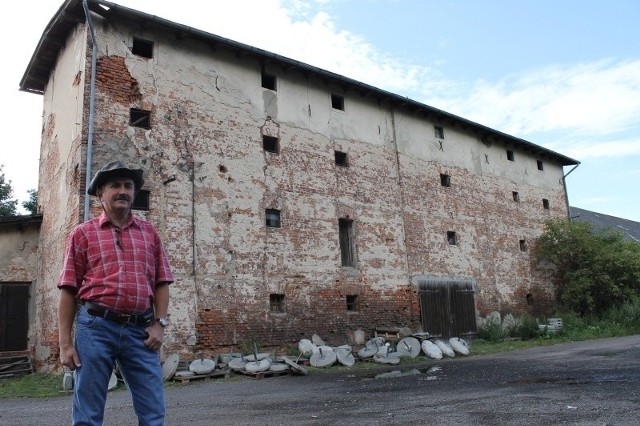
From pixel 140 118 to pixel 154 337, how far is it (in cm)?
1046

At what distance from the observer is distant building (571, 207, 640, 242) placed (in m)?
32.0

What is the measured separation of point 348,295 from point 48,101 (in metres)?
10.3

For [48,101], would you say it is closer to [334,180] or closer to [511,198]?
[334,180]

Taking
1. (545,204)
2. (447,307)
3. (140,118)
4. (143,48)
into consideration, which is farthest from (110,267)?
(545,204)

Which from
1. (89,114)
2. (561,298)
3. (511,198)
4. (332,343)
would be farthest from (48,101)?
(561,298)

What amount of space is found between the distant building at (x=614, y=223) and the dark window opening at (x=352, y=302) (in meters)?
21.1

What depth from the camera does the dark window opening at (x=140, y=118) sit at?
40.5 feet

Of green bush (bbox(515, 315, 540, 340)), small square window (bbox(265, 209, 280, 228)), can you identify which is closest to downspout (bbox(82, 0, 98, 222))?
small square window (bbox(265, 209, 280, 228))

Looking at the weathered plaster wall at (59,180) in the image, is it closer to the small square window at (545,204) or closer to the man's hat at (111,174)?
the man's hat at (111,174)

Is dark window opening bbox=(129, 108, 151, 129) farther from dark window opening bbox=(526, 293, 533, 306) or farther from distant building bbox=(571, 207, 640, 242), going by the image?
distant building bbox=(571, 207, 640, 242)

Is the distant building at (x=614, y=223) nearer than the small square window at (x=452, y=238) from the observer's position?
No

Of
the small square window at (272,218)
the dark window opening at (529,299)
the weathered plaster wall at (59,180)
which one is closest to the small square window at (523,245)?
the dark window opening at (529,299)

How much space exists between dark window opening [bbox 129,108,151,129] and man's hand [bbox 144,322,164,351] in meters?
10.2

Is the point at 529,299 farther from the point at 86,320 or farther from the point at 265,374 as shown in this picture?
the point at 86,320
